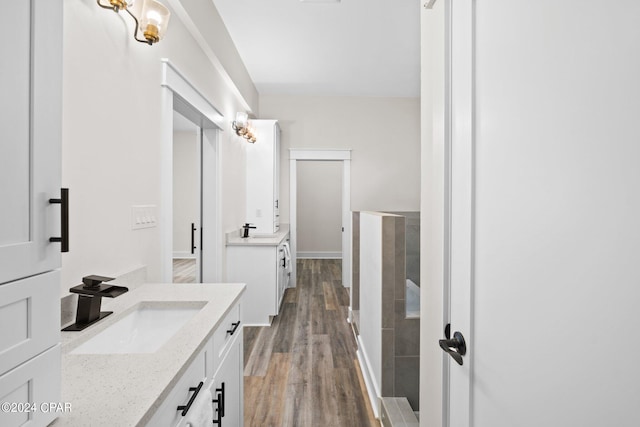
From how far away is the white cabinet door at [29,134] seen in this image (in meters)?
0.53

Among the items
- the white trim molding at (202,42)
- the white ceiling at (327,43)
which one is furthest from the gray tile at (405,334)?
the white ceiling at (327,43)

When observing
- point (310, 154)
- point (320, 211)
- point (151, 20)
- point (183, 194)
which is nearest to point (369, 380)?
point (151, 20)

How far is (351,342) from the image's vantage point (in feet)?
10.2

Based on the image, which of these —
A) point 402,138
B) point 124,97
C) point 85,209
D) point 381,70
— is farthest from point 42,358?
point 402,138

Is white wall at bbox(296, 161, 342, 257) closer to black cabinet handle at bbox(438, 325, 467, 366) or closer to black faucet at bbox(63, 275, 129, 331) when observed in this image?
black faucet at bbox(63, 275, 129, 331)

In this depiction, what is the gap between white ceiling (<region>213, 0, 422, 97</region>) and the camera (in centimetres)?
287

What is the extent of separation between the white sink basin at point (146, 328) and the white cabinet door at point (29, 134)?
71 centimetres

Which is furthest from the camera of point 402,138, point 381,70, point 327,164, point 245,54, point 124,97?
point 327,164

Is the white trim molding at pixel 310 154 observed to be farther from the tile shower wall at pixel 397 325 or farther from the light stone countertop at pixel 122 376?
the light stone countertop at pixel 122 376

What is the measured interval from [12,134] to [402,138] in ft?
16.5

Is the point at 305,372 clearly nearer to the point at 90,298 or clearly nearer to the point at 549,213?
the point at 90,298

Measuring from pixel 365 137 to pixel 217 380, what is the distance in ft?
14.4

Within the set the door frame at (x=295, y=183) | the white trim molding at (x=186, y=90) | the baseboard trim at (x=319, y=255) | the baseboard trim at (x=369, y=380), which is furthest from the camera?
the baseboard trim at (x=319, y=255)

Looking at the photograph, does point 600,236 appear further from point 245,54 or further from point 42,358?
point 245,54
